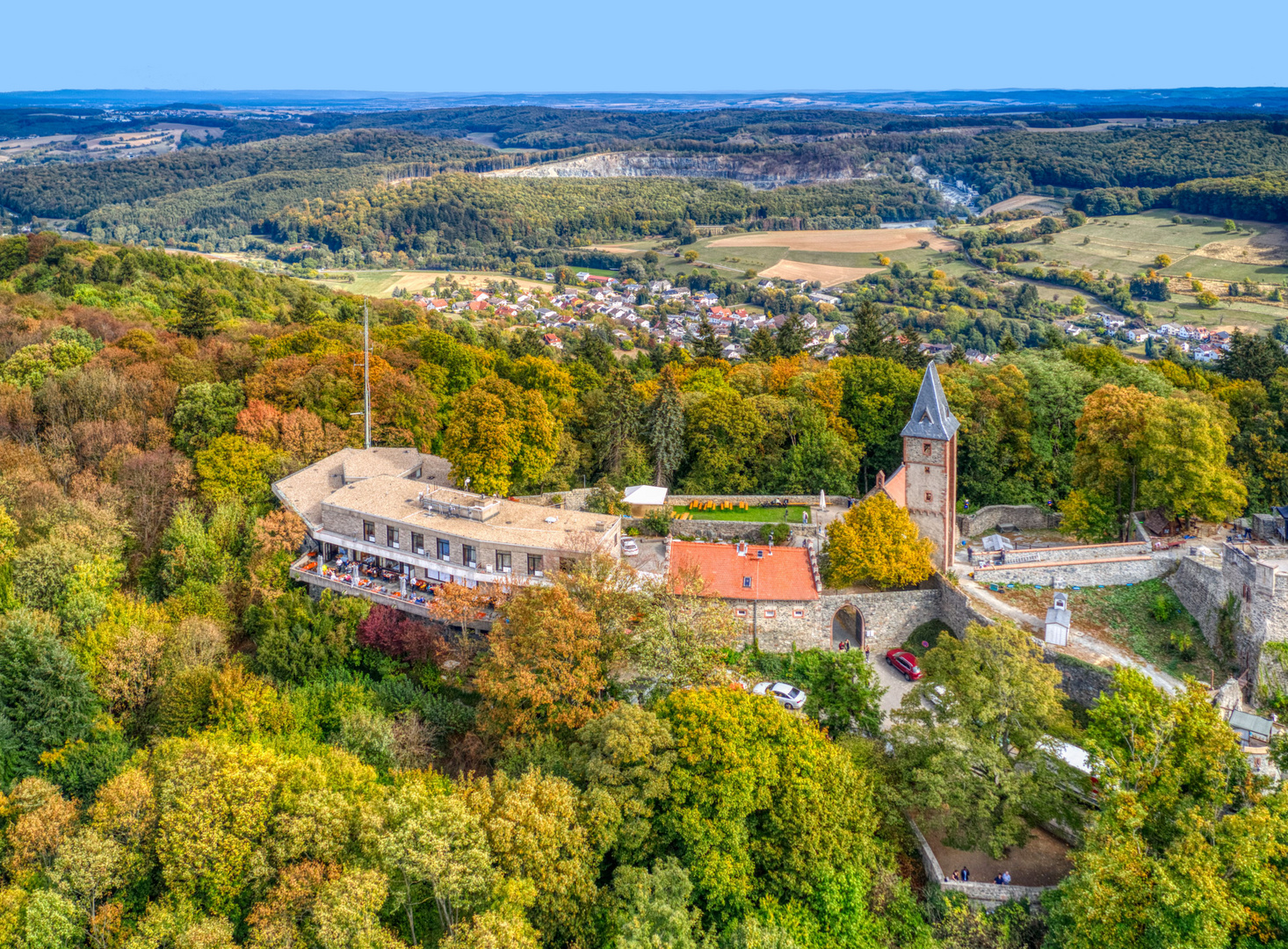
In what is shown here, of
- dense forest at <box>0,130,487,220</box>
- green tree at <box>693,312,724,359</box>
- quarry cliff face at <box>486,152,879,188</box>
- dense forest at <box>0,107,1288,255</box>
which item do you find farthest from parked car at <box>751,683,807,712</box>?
dense forest at <box>0,130,487,220</box>

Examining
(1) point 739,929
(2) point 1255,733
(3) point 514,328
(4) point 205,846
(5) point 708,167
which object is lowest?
(1) point 739,929

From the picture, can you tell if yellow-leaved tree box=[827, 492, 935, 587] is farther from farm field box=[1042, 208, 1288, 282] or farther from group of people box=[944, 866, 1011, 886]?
farm field box=[1042, 208, 1288, 282]

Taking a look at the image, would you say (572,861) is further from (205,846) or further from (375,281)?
(375,281)

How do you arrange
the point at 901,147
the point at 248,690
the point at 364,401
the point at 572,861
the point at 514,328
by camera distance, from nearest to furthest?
the point at 572,861
the point at 248,690
the point at 364,401
the point at 514,328
the point at 901,147

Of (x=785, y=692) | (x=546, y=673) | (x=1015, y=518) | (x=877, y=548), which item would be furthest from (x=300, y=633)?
(x=1015, y=518)

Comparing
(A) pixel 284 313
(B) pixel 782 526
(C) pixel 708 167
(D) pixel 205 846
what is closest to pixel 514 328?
(A) pixel 284 313

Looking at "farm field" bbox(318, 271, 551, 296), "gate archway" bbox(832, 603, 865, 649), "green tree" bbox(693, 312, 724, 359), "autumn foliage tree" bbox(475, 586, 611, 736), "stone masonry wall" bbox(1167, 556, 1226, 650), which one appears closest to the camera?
"autumn foliage tree" bbox(475, 586, 611, 736)

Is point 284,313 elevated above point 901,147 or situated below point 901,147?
below

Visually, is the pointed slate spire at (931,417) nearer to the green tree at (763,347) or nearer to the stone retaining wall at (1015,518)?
the stone retaining wall at (1015,518)
